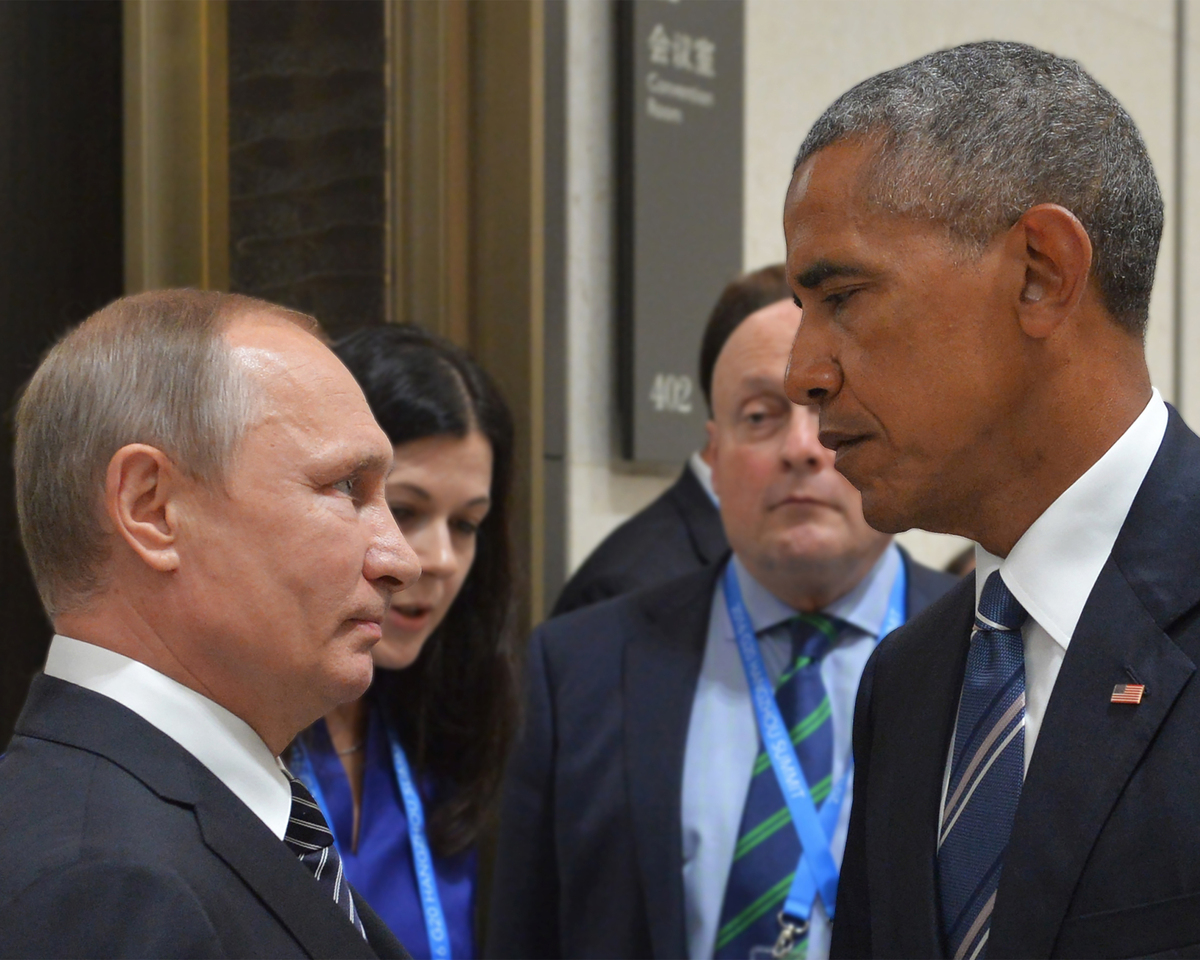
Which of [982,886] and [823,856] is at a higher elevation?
[982,886]

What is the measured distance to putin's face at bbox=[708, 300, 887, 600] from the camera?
106 inches

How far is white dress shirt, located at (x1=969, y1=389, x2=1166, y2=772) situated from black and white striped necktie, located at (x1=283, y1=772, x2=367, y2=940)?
746 mm

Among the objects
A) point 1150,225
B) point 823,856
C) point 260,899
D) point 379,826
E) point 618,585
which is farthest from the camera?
point 618,585

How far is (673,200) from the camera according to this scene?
391cm

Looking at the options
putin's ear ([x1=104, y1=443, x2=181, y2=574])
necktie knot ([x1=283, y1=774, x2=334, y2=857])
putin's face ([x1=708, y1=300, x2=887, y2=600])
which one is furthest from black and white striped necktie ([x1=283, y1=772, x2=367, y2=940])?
putin's face ([x1=708, y1=300, x2=887, y2=600])

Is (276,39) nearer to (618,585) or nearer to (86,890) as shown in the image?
(618,585)

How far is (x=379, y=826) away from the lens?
269cm

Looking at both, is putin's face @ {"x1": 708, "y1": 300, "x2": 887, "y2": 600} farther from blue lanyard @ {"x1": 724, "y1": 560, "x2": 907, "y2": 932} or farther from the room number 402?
the room number 402

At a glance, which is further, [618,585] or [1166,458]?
[618,585]

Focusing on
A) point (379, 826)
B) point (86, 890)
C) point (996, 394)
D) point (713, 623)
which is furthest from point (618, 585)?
point (86, 890)

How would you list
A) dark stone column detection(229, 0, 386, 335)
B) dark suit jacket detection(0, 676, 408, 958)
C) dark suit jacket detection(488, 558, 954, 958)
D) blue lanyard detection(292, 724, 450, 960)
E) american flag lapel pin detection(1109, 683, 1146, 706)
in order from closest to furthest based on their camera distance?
dark suit jacket detection(0, 676, 408, 958) < american flag lapel pin detection(1109, 683, 1146, 706) < dark suit jacket detection(488, 558, 954, 958) < blue lanyard detection(292, 724, 450, 960) < dark stone column detection(229, 0, 386, 335)

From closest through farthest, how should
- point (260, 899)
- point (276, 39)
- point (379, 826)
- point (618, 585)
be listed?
point (260, 899) → point (379, 826) → point (618, 585) → point (276, 39)

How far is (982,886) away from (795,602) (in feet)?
4.35

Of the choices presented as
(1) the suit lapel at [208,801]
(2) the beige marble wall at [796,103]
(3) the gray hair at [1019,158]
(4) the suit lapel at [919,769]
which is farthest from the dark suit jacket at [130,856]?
(2) the beige marble wall at [796,103]
